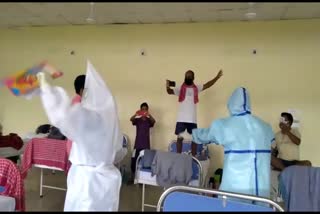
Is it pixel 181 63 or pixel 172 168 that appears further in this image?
pixel 181 63

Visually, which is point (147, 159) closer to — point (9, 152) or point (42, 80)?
point (9, 152)

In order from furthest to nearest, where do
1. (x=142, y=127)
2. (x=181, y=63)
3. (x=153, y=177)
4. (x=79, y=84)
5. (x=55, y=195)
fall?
(x=181, y=63) → (x=142, y=127) → (x=55, y=195) → (x=153, y=177) → (x=79, y=84)

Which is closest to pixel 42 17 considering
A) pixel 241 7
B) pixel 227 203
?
pixel 241 7

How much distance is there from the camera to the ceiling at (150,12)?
4.78m

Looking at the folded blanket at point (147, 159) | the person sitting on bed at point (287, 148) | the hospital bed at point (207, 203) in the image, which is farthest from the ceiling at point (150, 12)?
the hospital bed at point (207, 203)

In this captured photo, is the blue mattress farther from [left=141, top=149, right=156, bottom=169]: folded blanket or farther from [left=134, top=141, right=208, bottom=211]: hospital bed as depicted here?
[left=141, top=149, right=156, bottom=169]: folded blanket

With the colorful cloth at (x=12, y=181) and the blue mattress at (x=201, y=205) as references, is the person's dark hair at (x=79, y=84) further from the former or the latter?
the blue mattress at (x=201, y=205)

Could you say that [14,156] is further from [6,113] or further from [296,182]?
[296,182]

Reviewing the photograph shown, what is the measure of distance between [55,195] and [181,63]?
2906mm

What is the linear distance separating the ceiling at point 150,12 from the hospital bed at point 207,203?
333 centimetres

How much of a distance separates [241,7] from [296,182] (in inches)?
112

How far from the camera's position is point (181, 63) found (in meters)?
5.77

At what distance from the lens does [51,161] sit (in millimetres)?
4137

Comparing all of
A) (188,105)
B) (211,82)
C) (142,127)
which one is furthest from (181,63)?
(142,127)
